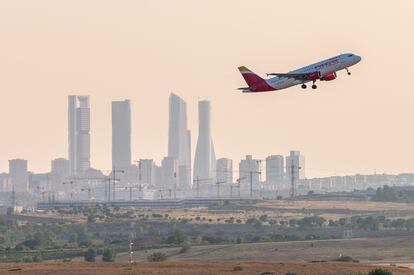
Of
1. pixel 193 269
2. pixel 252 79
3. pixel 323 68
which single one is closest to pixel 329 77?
pixel 323 68

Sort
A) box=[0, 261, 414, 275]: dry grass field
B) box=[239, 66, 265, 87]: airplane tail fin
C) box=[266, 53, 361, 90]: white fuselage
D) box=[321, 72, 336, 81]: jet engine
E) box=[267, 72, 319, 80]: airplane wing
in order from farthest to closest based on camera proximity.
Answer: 1. box=[239, 66, 265, 87]: airplane tail fin
2. box=[266, 53, 361, 90]: white fuselage
3. box=[321, 72, 336, 81]: jet engine
4. box=[267, 72, 319, 80]: airplane wing
5. box=[0, 261, 414, 275]: dry grass field

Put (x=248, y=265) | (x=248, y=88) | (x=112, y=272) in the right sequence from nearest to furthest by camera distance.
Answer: (x=112, y=272)
(x=248, y=265)
(x=248, y=88)

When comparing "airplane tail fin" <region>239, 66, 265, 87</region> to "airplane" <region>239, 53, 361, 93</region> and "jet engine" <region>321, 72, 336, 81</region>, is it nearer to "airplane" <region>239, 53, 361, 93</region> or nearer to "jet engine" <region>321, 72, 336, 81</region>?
"airplane" <region>239, 53, 361, 93</region>

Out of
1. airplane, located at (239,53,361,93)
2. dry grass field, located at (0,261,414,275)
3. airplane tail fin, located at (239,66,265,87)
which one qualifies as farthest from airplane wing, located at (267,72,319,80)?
dry grass field, located at (0,261,414,275)

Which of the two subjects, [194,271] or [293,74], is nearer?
[194,271]

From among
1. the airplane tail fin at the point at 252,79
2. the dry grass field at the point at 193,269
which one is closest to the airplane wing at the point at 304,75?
the airplane tail fin at the point at 252,79

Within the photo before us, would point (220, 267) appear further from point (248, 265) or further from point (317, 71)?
point (317, 71)

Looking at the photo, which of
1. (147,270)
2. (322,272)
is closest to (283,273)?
(322,272)
